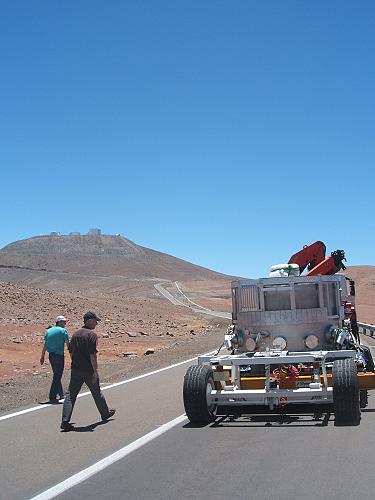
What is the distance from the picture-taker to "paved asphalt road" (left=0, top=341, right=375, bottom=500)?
7.00m

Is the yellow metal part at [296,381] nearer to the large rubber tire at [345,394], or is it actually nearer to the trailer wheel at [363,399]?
the large rubber tire at [345,394]

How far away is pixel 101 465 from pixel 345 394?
385 cm

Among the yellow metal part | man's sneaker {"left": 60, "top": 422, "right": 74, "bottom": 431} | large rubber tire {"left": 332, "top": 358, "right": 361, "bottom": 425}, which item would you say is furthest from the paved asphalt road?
the yellow metal part

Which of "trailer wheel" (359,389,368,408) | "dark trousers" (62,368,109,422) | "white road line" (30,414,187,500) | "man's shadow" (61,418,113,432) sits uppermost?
"dark trousers" (62,368,109,422)

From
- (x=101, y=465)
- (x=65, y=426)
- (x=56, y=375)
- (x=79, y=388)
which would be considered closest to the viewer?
(x=101, y=465)

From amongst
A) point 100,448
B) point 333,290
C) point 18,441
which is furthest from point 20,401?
point 333,290

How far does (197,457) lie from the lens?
28.0 feet

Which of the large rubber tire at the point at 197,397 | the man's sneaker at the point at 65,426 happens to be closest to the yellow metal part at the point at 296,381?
the large rubber tire at the point at 197,397

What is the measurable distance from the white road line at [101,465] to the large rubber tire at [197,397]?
40 cm

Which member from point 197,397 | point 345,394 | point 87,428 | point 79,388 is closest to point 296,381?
point 345,394

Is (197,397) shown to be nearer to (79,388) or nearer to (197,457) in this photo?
(79,388)

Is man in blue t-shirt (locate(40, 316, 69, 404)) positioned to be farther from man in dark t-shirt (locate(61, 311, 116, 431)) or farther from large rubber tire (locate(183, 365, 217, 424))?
large rubber tire (locate(183, 365, 217, 424))

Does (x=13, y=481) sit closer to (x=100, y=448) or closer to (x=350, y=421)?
(x=100, y=448)

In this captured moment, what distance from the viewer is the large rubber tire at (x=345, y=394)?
10.2 meters
